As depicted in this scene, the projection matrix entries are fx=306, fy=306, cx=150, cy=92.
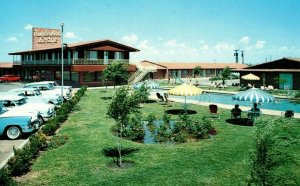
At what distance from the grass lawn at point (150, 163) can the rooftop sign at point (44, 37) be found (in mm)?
57486

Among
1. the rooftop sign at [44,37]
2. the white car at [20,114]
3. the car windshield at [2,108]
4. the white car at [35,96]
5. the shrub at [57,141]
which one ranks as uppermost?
the rooftop sign at [44,37]

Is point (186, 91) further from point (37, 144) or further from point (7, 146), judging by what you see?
point (7, 146)

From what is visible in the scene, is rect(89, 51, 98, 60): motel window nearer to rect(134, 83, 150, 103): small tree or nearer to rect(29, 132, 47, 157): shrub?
rect(134, 83, 150, 103): small tree

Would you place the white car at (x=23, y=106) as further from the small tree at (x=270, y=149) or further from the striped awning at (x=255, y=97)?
the small tree at (x=270, y=149)

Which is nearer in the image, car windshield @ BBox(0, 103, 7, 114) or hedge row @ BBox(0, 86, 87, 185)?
hedge row @ BBox(0, 86, 87, 185)

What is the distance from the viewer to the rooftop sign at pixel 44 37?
222 feet

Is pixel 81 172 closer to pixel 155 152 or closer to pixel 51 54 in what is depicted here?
pixel 155 152

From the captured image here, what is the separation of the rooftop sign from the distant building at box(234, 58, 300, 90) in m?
44.7

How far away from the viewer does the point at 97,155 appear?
12.1m

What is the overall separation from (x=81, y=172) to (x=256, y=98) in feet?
35.7

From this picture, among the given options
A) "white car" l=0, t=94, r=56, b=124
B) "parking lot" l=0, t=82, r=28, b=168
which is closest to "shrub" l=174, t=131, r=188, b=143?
"parking lot" l=0, t=82, r=28, b=168

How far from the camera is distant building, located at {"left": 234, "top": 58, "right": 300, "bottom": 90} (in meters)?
40.9

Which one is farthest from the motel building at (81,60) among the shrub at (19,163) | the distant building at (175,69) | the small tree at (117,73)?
the shrub at (19,163)

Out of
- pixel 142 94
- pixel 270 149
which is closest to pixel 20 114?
pixel 142 94
